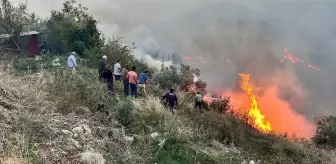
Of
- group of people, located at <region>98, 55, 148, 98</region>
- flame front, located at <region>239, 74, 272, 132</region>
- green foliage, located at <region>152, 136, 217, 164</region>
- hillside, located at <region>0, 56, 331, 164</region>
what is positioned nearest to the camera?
hillside, located at <region>0, 56, 331, 164</region>

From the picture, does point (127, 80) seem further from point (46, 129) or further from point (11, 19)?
point (11, 19)

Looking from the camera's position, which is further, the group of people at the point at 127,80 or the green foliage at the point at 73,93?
the group of people at the point at 127,80

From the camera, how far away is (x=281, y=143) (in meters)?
11.9

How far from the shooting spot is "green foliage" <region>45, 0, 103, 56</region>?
83.6 feet

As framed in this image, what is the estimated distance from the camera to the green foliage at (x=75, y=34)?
25.5 meters

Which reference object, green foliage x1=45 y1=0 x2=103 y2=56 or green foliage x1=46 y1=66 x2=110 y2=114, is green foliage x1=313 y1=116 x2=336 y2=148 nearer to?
green foliage x1=46 y1=66 x2=110 y2=114

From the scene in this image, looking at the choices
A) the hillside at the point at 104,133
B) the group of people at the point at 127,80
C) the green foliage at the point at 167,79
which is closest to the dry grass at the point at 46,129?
the hillside at the point at 104,133

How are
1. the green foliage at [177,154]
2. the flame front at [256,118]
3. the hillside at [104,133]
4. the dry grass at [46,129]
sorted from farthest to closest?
the flame front at [256,118]
the green foliage at [177,154]
the hillside at [104,133]
the dry grass at [46,129]

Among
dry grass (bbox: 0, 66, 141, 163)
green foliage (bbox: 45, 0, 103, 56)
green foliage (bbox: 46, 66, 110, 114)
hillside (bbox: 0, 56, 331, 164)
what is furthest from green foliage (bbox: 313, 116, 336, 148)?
green foliage (bbox: 45, 0, 103, 56)

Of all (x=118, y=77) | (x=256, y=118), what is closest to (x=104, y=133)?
(x=118, y=77)

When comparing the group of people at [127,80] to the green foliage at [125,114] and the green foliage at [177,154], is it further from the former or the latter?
the green foliage at [177,154]

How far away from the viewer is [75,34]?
25609 millimetres

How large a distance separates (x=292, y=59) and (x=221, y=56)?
30.0 meters

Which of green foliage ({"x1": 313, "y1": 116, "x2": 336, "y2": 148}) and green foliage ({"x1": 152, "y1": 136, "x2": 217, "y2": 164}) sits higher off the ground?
green foliage ({"x1": 313, "y1": 116, "x2": 336, "y2": 148})
